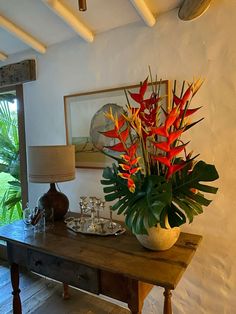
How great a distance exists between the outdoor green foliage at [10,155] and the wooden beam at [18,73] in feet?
0.80

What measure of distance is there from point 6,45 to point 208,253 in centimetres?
243

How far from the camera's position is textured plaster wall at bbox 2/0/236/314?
1.51 meters

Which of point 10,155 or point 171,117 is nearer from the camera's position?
point 171,117

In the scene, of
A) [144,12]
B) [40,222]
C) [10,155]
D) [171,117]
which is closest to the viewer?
[171,117]

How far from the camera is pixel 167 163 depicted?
1140mm

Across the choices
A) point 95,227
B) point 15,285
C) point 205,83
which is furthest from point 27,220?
point 205,83

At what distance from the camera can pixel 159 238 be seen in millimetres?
1282

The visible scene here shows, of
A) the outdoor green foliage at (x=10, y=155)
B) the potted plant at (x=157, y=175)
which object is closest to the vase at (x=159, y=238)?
the potted plant at (x=157, y=175)

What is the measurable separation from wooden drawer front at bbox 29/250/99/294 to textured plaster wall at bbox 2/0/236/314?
75cm

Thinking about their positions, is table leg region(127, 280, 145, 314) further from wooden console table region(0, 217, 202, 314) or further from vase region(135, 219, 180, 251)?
vase region(135, 219, 180, 251)

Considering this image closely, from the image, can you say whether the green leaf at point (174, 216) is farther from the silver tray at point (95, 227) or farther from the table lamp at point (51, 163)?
the table lamp at point (51, 163)

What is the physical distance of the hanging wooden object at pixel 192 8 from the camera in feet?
4.77

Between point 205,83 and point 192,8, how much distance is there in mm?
446

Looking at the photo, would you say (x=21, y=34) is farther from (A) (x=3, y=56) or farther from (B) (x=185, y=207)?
(B) (x=185, y=207)
